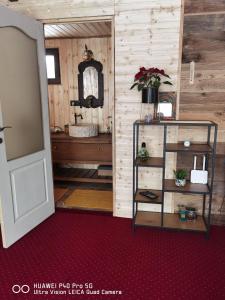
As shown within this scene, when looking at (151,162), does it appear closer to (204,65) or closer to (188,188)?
(188,188)

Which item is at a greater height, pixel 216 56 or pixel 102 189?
pixel 216 56

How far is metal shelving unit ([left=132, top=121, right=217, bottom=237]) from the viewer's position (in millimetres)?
2375

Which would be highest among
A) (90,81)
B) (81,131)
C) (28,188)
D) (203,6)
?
(203,6)

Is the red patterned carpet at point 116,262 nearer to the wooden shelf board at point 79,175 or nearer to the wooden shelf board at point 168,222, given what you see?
the wooden shelf board at point 168,222

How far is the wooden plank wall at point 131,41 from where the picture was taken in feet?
7.99

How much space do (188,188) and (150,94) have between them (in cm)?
97

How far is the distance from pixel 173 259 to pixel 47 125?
6.03 feet

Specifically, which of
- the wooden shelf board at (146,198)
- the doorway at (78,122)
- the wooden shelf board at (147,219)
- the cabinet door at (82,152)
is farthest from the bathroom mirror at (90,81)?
the wooden shelf board at (147,219)

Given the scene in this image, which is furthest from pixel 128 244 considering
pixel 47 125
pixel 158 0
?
pixel 158 0

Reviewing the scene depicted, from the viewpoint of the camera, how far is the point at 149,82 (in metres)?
2.46

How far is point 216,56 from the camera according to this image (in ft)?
7.86

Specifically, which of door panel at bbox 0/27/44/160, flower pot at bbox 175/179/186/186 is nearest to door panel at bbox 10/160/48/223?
door panel at bbox 0/27/44/160

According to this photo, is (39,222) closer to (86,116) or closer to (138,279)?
(138,279)

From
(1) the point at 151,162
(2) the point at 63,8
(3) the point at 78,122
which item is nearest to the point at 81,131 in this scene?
(3) the point at 78,122
